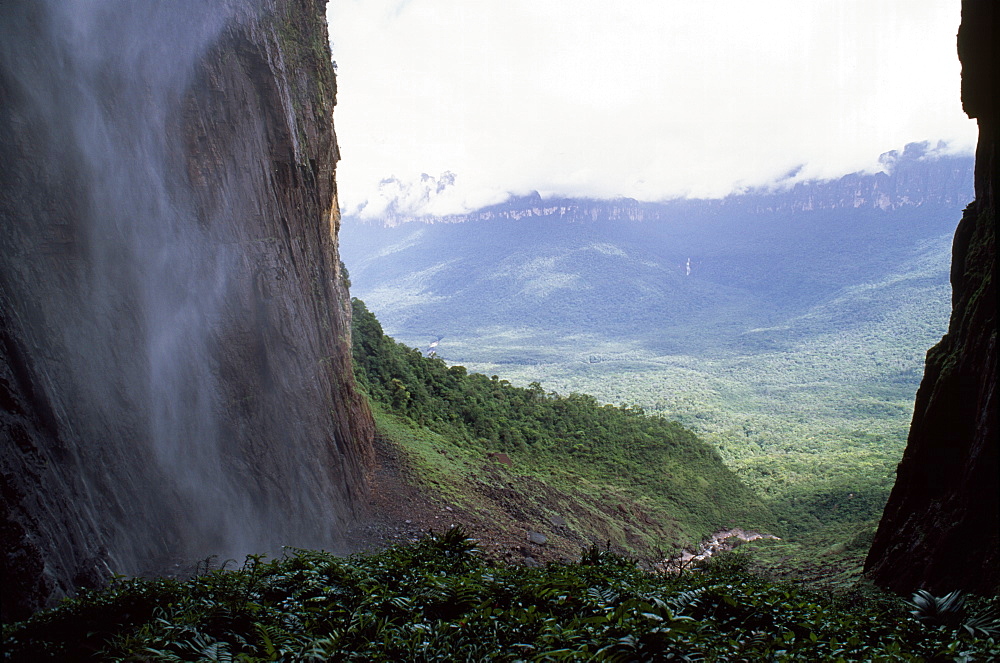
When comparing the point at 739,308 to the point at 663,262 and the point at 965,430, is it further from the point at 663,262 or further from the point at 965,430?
the point at 965,430

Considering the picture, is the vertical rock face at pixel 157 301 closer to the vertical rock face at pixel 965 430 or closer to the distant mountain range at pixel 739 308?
the vertical rock face at pixel 965 430

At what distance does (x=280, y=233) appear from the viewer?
11703 mm

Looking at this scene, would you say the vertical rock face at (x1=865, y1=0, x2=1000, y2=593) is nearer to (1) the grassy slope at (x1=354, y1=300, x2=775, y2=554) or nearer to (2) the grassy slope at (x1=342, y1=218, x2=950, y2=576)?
(2) the grassy slope at (x1=342, y1=218, x2=950, y2=576)

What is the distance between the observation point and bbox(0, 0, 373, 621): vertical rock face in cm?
611

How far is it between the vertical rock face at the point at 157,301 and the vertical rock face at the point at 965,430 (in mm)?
9927

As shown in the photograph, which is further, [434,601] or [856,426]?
[856,426]

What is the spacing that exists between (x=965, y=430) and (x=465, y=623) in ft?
29.8

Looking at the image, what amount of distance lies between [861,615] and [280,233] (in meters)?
11.1

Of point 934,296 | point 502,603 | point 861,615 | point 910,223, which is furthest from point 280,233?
point 910,223

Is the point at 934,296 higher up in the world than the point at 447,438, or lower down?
higher up

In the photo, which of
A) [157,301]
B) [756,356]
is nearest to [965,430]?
[157,301]

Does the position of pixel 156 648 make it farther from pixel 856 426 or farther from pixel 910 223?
pixel 910 223

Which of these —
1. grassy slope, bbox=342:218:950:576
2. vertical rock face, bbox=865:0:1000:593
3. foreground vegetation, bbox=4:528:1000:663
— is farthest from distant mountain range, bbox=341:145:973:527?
foreground vegetation, bbox=4:528:1000:663

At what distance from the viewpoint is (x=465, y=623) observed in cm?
457
